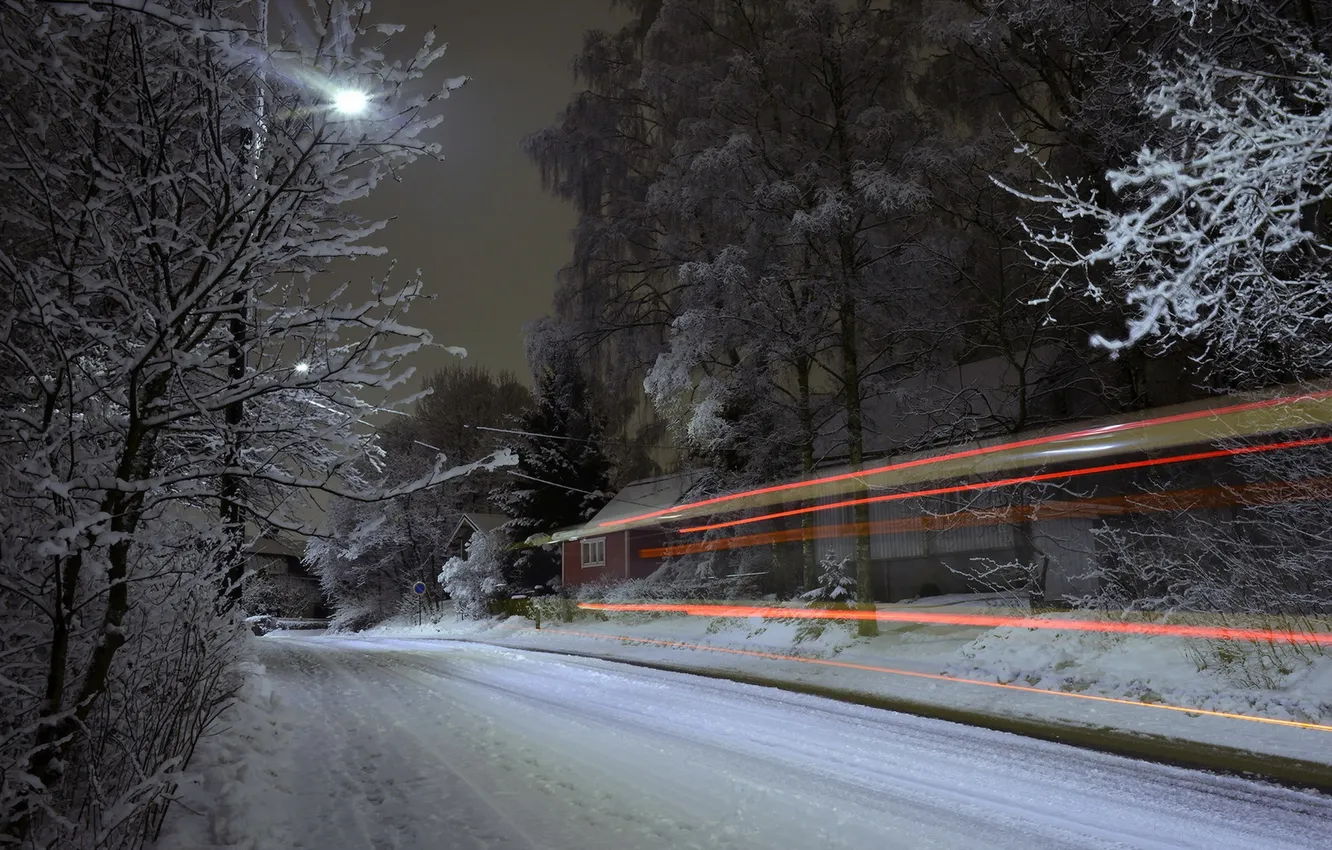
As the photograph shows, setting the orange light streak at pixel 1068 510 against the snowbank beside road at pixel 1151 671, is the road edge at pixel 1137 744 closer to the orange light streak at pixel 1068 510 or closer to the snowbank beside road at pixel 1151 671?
the snowbank beside road at pixel 1151 671

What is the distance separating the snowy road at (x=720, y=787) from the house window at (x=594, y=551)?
26788 mm

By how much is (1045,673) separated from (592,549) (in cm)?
2786

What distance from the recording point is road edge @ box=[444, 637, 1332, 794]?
7.32 m

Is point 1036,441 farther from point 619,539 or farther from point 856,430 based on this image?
point 619,539

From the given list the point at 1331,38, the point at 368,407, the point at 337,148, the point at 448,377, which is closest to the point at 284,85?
the point at 337,148

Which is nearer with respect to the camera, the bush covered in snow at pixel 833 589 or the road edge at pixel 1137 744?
the road edge at pixel 1137 744

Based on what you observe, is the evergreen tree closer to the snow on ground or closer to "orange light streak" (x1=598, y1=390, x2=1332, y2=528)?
"orange light streak" (x1=598, y1=390, x2=1332, y2=528)

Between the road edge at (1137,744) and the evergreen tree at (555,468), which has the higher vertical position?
the evergreen tree at (555,468)

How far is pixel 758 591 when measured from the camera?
24.4 meters

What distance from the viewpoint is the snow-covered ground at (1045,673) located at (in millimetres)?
9234

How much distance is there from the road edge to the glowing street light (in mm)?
8787

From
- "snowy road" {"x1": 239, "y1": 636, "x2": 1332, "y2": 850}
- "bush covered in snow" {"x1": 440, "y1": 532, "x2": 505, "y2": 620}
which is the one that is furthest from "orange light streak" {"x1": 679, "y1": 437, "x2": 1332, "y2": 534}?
"bush covered in snow" {"x1": 440, "y1": 532, "x2": 505, "y2": 620}

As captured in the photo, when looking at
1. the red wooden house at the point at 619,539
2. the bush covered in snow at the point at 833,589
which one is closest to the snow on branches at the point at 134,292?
the bush covered in snow at the point at 833,589

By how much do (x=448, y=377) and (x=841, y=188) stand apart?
147 feet
